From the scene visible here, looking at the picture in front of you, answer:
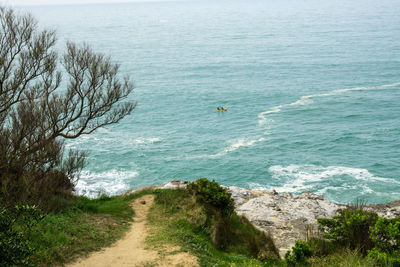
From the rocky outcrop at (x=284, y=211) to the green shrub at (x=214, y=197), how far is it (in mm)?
3696

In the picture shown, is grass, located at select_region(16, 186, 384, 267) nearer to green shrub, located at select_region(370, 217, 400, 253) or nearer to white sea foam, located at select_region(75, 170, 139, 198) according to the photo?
green shrub, located at select_region(370, 217, 400, 253)

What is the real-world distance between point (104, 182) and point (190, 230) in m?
29.0

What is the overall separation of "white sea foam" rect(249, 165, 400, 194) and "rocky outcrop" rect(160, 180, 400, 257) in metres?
8.60

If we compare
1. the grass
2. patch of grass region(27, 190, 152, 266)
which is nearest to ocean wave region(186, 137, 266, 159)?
the grass

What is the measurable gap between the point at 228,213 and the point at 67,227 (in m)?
8.94

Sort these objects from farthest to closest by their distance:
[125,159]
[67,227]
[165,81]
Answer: [165,81], [125,159], [67,227]

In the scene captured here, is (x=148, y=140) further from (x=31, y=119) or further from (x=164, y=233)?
(x=164, y=233)

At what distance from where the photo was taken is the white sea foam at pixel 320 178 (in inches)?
1732

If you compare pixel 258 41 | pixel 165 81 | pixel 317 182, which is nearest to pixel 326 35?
pixel 258 41

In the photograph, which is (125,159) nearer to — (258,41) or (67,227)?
(67,227)

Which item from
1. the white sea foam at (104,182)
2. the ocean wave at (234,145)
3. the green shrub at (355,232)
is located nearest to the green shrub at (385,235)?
the green shrub at (355,232)

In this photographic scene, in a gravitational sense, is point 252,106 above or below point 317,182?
above

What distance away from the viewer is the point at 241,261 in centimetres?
1781

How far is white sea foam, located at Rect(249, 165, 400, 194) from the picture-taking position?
44.0 m
